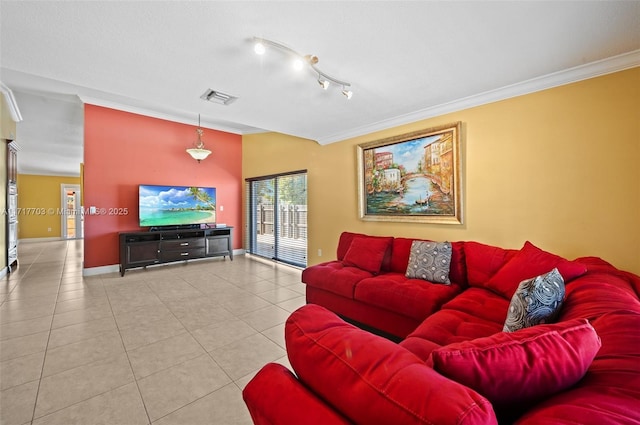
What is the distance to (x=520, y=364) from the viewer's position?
0.73m

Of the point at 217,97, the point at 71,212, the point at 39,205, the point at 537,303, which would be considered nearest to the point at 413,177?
the point at 537,303

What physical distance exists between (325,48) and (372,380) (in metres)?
2.15

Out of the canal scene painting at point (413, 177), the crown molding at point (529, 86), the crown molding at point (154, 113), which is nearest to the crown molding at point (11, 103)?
the crown molding at point (154, 113)

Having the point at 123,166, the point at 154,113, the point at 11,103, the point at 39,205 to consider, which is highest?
the point at 154,113

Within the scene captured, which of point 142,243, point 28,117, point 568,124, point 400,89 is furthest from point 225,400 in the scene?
point 28,117

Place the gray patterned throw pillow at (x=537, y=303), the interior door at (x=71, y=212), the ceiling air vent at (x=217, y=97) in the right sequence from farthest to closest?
the interior door at (x=71, y=212) < the ceiling air vent at (x=217, y=97) < the gray patterned throw pillow at (x=537, y=303)

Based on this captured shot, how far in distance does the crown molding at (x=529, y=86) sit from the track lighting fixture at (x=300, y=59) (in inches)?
49.7

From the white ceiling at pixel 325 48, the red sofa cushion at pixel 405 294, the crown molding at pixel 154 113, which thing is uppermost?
the crown molding at pixel 154 113

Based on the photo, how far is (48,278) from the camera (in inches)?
185

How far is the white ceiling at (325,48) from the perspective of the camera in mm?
1663

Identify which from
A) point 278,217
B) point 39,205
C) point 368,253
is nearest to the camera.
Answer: point 368,253

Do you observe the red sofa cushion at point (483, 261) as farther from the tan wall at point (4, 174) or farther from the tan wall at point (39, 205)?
the tan wall at point (39, 205)

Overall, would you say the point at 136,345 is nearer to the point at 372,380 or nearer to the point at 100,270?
the point at 372,380

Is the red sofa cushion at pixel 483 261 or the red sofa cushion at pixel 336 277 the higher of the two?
the red sofa cushion at pixel 483 261
